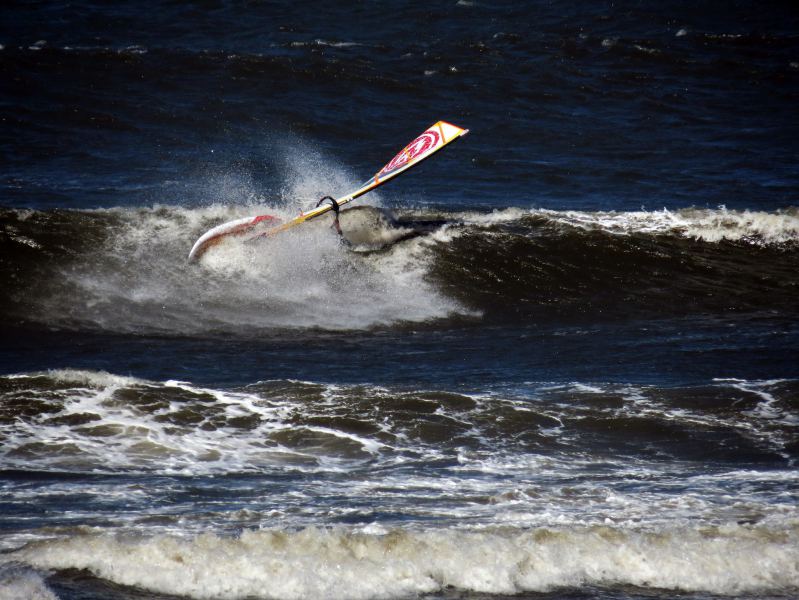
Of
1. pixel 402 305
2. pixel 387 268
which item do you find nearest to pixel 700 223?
pixel 387 268

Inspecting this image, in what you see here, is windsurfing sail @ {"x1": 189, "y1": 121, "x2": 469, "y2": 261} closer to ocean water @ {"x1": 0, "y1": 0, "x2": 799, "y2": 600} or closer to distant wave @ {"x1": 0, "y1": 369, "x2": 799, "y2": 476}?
ocean water @ {"x1": 0, "y1": 0, "x2": 799, "y2": 600}

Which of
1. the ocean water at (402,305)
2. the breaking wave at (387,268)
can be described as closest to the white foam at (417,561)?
the ocean water at (402,305)

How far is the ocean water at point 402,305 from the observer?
658cm

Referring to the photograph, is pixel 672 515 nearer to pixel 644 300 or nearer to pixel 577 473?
pixel 577 473

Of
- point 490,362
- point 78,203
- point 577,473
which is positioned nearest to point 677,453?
point 577,473

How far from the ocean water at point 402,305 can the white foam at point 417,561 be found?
22mm

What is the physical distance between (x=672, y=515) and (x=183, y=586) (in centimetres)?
332

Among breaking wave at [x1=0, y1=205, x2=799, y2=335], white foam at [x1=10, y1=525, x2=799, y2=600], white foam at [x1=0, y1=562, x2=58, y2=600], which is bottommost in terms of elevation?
white foam at [x1=10, y1=525, x2=799, y2=600]

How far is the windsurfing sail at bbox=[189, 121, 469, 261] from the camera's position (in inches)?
573

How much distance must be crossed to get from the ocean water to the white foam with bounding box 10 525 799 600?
0.9 inches

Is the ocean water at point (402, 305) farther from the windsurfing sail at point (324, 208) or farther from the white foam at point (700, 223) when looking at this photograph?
the windsurfing sail at point (324, 208)

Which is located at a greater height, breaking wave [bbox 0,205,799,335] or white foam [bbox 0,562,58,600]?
breaking wave [bbox 0,205,799,335]

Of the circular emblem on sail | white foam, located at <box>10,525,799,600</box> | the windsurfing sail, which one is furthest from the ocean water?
the circular emblem on sail

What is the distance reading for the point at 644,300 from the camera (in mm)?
13805
